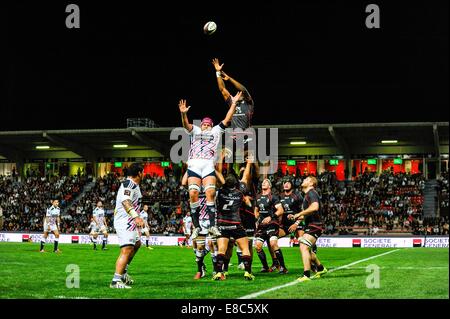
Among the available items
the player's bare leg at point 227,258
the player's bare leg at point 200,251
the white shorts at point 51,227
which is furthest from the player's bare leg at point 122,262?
the white shorts at point 51,227

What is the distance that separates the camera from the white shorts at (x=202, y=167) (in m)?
13.6

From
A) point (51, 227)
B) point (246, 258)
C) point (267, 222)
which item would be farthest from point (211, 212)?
point (51, 227)

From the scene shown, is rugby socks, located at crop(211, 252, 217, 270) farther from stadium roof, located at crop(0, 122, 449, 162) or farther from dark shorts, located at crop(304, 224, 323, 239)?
stadium roof, located at crop(0, 122, 449, 162)

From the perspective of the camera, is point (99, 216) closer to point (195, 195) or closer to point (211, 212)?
point (195, 195)

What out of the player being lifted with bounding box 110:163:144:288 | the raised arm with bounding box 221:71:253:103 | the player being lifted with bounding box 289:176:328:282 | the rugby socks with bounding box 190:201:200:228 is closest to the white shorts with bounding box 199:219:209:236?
the rugby socks with bounding box 190:201:200:228

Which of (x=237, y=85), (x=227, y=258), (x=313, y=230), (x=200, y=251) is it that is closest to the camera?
(x=313, y=230)

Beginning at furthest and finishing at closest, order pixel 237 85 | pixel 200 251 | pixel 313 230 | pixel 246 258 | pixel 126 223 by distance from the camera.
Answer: pixel 237 85 < pixel 200 251 < pixel 246 258 < pixel 313 230 < pixel 126 223

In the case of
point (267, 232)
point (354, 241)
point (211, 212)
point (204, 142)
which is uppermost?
point (204, 142)

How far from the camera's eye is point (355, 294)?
10.6m

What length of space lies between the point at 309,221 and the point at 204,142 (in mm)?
2904

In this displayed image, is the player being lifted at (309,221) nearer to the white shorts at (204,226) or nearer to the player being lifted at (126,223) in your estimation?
the white shorts at (204,226)

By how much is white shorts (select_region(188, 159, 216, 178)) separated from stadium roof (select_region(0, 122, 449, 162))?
2895cm

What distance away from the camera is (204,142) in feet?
44.9

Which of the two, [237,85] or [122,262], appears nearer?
[122,262]
